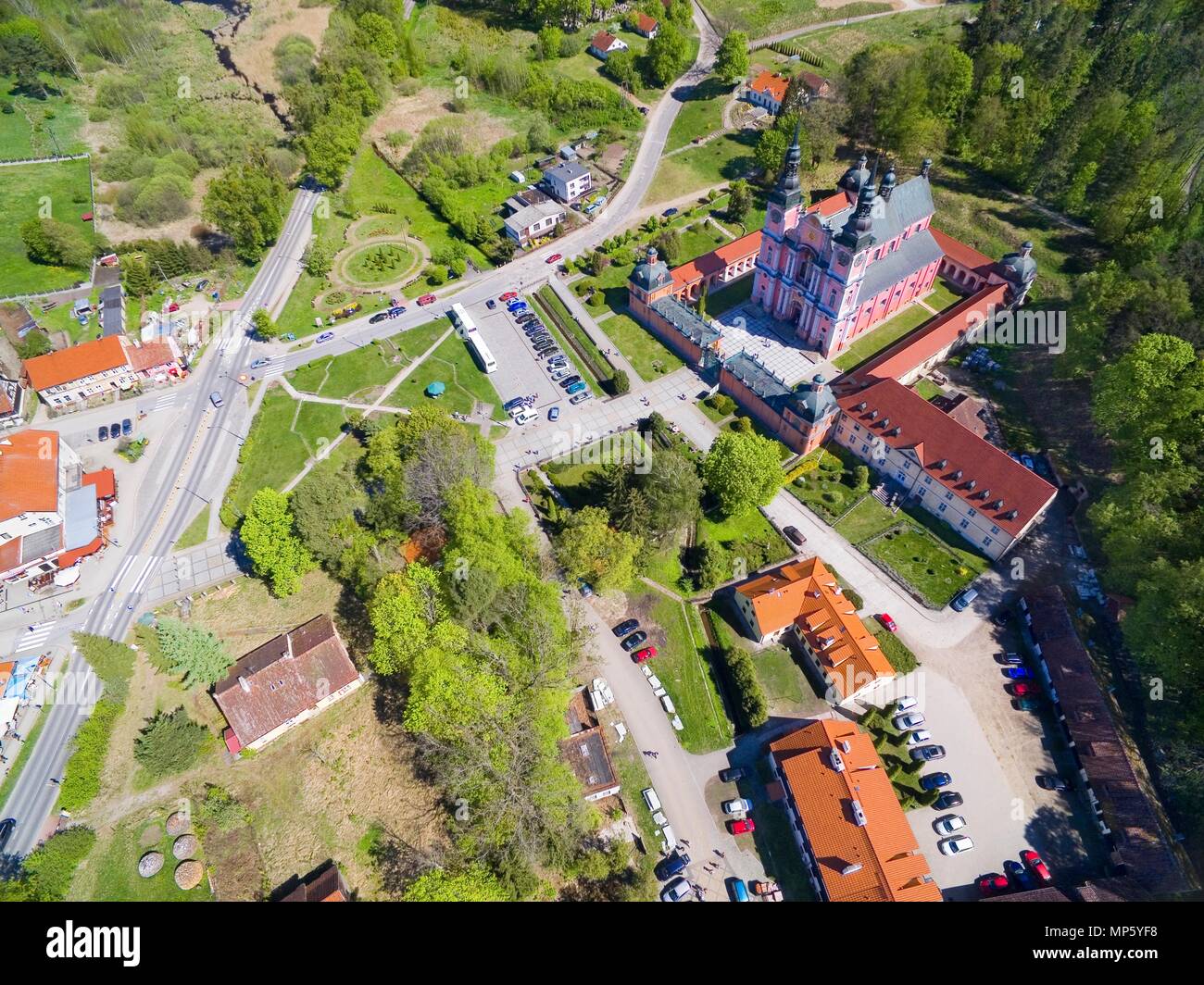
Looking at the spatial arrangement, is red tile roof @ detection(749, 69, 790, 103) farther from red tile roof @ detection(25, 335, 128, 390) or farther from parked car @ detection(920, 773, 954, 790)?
parked car @ detection(920, 773, 954, 790)

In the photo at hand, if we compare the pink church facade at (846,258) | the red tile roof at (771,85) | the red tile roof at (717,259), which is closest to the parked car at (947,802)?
the pink church facade at (846,258)

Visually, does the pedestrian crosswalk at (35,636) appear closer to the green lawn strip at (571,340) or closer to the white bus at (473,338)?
the white bus at (473,338)

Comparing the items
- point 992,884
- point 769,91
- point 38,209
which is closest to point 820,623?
point 992,884

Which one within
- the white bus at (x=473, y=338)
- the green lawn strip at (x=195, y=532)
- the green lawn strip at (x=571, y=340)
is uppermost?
the green lawn strip at (x=571, y=340)

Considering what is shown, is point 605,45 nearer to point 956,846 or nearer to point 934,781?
point 934,781

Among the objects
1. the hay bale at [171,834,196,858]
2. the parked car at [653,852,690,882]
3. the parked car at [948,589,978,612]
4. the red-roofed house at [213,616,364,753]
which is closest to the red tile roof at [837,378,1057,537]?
the parked car at [948,589,978,612]

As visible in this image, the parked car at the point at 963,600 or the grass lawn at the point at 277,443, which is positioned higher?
the parked car at the point at 963,600

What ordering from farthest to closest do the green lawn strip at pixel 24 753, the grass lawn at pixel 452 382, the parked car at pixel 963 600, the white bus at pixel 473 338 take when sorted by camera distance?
the white bus at pixel 473 338
the grass lawn at pixel 452 382
the parked car at pixel 963 600
the green lawn strip at pixel 24 753
